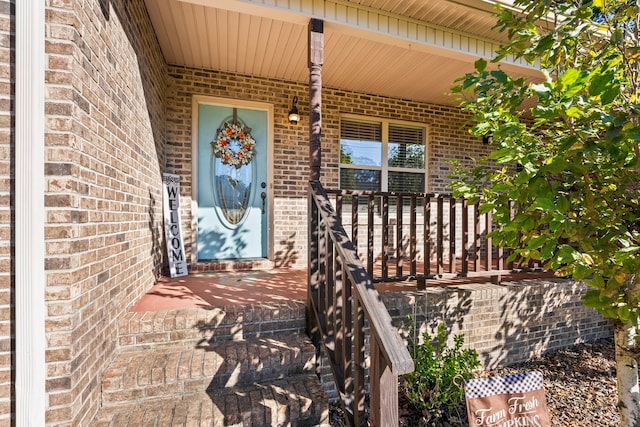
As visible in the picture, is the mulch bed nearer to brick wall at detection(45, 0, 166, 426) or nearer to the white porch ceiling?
brick wall at detection(45, 0, 166, 426)

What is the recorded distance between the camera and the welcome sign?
1.88 metres

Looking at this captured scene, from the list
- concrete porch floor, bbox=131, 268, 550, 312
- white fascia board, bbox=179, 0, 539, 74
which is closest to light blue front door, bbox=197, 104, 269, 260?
concrete porch floor, bbox=131, 268, 550, 312

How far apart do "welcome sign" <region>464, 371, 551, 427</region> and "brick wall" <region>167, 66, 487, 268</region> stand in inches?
106

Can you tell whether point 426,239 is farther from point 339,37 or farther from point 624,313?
point 339,37

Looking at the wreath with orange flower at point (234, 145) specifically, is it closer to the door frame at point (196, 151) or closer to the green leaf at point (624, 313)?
the door frame at point (196, 151)

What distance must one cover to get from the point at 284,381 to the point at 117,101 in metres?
2.14

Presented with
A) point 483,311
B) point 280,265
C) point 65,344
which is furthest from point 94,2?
point 483,311

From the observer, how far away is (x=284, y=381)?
199cm

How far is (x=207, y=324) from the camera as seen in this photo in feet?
7.04

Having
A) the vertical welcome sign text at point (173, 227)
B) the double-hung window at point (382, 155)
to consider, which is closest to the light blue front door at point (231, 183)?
the vertical welcome sign text at point (173, 227)

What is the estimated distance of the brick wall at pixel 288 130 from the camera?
12.6 feet

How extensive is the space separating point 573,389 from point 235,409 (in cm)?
294

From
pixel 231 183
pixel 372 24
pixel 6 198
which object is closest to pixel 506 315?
pixel 372 24

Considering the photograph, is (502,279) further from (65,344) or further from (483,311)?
(65,344)
